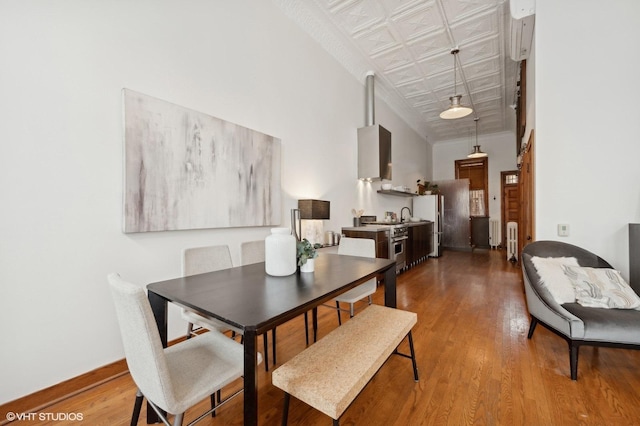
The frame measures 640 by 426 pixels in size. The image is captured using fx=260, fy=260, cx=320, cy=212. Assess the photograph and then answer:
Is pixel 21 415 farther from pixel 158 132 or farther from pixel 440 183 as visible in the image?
pixel 440 183

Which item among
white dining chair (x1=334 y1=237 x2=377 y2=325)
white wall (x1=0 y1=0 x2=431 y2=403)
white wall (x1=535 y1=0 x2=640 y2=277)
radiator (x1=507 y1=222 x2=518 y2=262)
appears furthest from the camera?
radiator (x1=507 y1=222 x2=518 y2=262)

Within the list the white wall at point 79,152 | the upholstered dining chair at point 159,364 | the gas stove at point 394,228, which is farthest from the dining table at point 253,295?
the gas stove at point 394,228

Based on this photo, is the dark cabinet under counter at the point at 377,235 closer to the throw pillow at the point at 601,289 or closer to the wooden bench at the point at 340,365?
the throw pillow at the point at 601,289

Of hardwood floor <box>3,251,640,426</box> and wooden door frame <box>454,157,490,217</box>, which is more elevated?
wooden door frame <box>454,157,490,217</box>

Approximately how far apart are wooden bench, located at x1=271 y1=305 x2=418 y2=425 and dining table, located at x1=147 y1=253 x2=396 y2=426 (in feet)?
0.72

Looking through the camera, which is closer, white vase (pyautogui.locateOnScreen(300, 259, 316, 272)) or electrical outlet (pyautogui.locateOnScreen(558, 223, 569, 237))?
white vase (pyautogui.locateOnScreen(300, 259, 316, 272))

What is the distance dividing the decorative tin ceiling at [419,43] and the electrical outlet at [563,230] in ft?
9.46

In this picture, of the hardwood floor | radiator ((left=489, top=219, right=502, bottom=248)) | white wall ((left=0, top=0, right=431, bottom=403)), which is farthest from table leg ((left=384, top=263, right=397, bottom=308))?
radiator ((left=489, top=219, right=502, bottom=248))

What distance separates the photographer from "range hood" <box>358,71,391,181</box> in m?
4.75

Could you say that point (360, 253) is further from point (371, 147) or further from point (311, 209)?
point (371, 147)

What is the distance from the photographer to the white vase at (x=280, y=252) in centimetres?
161

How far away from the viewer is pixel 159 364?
0.93 m

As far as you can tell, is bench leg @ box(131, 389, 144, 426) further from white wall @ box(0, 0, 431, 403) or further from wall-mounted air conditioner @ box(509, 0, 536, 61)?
wall-mounted air conditioner @ box(509, 0, 536, 61)

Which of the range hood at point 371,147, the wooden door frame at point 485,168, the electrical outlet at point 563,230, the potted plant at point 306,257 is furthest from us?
the wooden door frame at point 485,168
